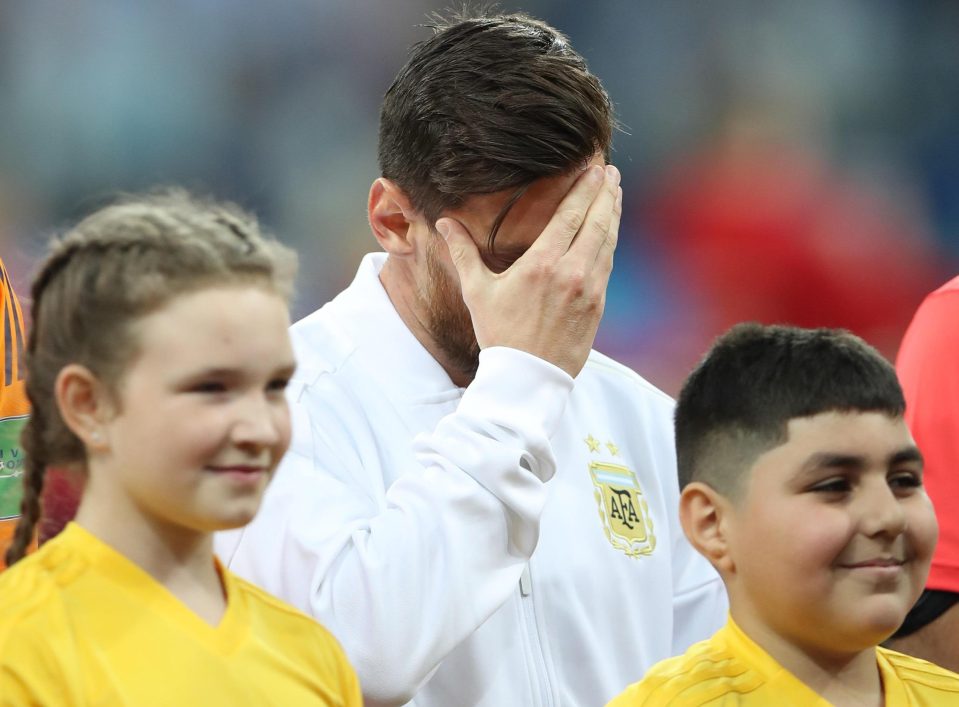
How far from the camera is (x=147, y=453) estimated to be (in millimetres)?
1069

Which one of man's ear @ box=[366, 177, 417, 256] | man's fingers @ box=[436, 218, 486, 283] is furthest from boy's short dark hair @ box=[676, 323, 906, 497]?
man's ear @ box=[366, 177, 417, 256]

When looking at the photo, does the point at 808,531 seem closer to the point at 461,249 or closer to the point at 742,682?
the point at 742,682

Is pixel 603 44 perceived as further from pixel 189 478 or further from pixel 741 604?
pixel 189 478

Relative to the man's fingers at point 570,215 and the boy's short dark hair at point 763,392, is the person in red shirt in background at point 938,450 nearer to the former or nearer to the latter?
the boy's short dark hair at point 763,392

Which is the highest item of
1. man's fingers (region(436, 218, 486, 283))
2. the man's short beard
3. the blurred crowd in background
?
the blurred crowd in background

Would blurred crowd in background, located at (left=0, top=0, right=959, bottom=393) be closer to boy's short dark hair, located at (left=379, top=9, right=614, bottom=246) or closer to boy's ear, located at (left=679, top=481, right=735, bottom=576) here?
boy's short dark hair, located at (left=379, top=9, right=614, bottom=246)

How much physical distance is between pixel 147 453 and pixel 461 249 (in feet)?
2.45

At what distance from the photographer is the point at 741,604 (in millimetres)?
1481

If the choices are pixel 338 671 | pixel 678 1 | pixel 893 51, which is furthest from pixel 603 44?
pixel 338 671

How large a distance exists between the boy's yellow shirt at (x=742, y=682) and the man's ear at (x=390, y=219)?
0.71 m

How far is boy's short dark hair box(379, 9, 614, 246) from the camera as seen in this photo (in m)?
1.75

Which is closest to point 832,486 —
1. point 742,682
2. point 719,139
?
point 742,682

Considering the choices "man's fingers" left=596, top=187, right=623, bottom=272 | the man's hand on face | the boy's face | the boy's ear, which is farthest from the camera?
"man's fingers" left=596, top=187, right=623, bottom=272

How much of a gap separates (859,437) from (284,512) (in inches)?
25.9
